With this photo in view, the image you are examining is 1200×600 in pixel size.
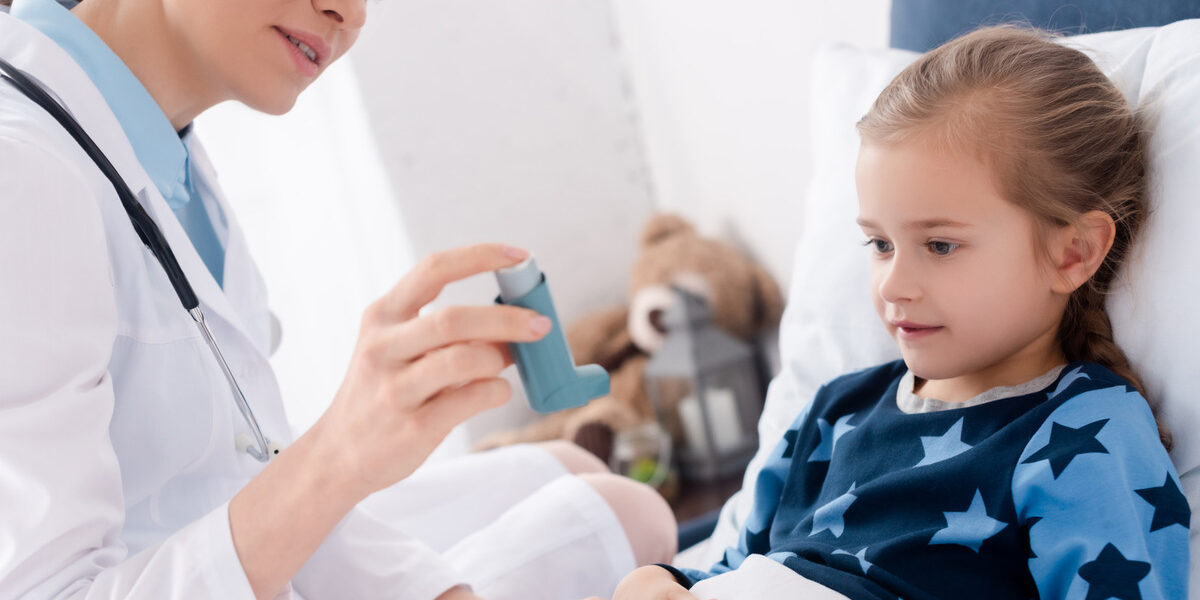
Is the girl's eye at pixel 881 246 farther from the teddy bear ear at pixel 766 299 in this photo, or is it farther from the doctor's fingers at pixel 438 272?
the teddy bear ear at pixel 766 299

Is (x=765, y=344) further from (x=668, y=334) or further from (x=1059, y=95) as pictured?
(x=1059, y=95)

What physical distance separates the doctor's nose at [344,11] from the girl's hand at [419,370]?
48 cm

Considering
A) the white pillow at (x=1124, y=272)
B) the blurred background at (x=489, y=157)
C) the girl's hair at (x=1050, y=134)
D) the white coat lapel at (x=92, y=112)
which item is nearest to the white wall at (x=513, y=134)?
the blurred background at (x=489, y=157)

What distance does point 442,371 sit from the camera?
628mm

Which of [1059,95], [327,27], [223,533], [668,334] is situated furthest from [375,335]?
[668,334]

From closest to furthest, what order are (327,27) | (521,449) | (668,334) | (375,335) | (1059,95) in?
Result: (375,335), (1059,95), (327,27), (521,449), (668,334)

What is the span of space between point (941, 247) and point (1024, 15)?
1.22 ft

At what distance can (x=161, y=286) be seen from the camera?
0.92 m

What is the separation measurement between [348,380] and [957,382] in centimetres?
63

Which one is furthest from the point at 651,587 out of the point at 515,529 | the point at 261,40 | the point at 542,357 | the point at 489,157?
the point at 489,157

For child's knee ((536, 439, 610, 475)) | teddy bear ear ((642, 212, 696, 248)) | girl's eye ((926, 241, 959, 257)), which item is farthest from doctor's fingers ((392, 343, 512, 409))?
teddy bear ear ((642, 212, 696, 248))

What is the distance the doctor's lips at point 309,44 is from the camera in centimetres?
102

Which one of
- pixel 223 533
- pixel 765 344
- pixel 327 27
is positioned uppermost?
pixel 327 27

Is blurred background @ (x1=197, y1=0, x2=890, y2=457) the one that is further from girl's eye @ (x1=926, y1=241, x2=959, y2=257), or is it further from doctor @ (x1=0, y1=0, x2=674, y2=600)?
girl's eye @ (x1=926, y1=241, x2=959, y2=257)
